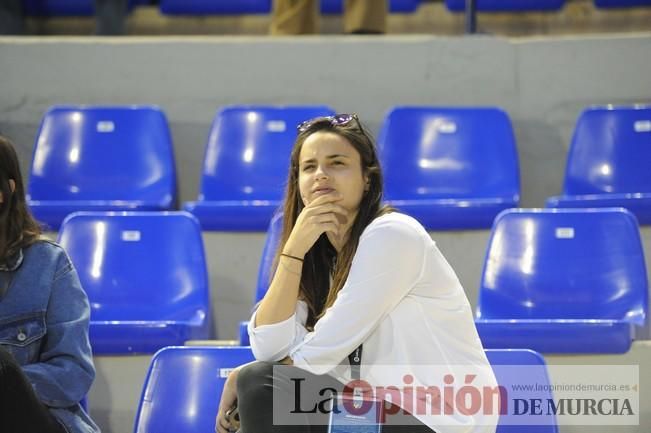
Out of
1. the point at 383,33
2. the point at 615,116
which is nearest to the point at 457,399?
the point at 615,116

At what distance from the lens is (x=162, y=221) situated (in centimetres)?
338

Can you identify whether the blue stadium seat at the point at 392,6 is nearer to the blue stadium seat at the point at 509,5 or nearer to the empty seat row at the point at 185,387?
the blue stadium seat at the point at 509,5

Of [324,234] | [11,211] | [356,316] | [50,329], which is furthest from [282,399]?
[11,211]

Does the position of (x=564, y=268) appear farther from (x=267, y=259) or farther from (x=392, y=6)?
(x=392, y=6)

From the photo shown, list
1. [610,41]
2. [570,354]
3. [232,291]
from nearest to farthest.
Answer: [570,354] < [232,291] < [610,41]

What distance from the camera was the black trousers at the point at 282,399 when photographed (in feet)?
6.84

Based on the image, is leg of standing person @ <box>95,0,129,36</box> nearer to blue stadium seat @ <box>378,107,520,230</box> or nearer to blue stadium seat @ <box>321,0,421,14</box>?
blue stadium seat @ <box>321,0,421,14</box>

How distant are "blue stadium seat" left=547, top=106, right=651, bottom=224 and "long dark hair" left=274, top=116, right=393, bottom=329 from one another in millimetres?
1652

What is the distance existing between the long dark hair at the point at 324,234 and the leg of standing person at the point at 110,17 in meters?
3.16

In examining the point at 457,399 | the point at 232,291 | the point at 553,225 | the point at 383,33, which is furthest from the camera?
the point at 383,33

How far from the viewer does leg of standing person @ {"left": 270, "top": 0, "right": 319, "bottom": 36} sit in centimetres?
469

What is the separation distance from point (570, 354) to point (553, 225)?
501mm

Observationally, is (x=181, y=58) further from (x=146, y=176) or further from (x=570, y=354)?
(x=570, y=354)

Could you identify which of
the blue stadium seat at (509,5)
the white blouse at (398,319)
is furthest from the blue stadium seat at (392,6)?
the white blouse at (398,319)
